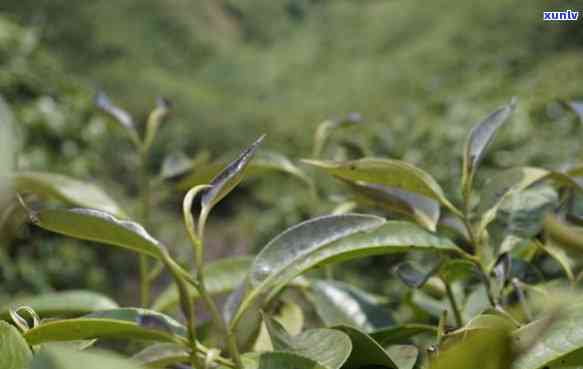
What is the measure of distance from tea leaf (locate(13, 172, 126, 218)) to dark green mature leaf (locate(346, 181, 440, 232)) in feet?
0.94

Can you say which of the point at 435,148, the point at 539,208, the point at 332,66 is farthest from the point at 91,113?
the point at 332,66

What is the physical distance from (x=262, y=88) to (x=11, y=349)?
11.0m

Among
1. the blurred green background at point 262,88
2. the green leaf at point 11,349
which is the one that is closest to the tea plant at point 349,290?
the green leaf at point 11,349

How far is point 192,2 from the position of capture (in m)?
13.0

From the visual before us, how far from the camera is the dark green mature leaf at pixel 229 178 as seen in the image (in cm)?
53

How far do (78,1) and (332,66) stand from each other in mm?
3801

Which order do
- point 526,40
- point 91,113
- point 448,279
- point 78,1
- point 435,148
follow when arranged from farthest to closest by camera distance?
point 78,1 < point 526,40 < point 91,113 < point 435,148 < point 448,279

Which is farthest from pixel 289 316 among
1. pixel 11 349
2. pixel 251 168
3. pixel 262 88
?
pixel 262 88

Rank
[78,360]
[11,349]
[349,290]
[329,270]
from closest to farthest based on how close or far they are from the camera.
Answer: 1. [78,360]
2. [11,349]
3. [349,290]
4. [329,270]

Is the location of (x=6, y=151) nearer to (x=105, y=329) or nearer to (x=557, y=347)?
(x=105, y=329)

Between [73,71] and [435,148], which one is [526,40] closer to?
[73,71]

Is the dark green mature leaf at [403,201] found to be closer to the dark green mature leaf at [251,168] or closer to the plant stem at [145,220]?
the dark green mature leaf at [251,168]

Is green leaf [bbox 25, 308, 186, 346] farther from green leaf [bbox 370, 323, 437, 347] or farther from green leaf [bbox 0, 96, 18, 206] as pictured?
green leaf [bbox 370, 323, 437, 347]

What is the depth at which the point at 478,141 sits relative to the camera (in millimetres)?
717
